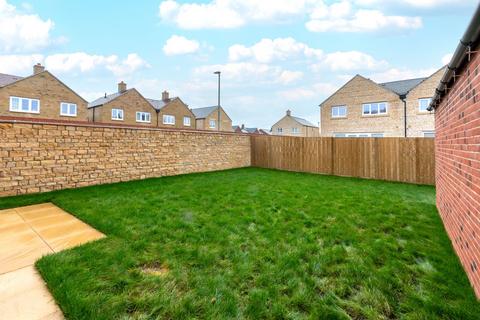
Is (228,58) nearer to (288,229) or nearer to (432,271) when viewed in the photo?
(288,229)

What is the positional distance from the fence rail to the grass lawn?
470 centimetres

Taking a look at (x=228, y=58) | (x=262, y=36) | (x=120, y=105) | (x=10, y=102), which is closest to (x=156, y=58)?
(x=228, y=58)

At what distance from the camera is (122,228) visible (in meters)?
3.54

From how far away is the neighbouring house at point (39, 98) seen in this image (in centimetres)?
1692

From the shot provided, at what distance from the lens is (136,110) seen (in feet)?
80.6

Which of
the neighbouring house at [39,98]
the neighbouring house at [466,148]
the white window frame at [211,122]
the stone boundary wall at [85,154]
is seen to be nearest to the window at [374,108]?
the stone boundary wall at [85,154]

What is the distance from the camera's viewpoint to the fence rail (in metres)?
8.67

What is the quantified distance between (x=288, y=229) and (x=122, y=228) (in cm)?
267

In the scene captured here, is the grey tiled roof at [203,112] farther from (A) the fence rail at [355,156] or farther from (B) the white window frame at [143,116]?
(A) the fence rail at [355,156]

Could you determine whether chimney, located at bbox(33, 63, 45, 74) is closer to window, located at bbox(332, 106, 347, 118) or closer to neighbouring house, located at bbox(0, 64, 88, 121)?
neighbouring house, located at bbox(0, 64, 88, 121)

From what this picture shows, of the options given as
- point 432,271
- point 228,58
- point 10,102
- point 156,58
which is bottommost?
point 432,271

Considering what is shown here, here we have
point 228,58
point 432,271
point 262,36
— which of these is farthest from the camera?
point 228,58

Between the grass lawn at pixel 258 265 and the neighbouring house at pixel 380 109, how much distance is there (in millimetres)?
17077

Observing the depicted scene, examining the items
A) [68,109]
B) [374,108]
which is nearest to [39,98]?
[68,109]
